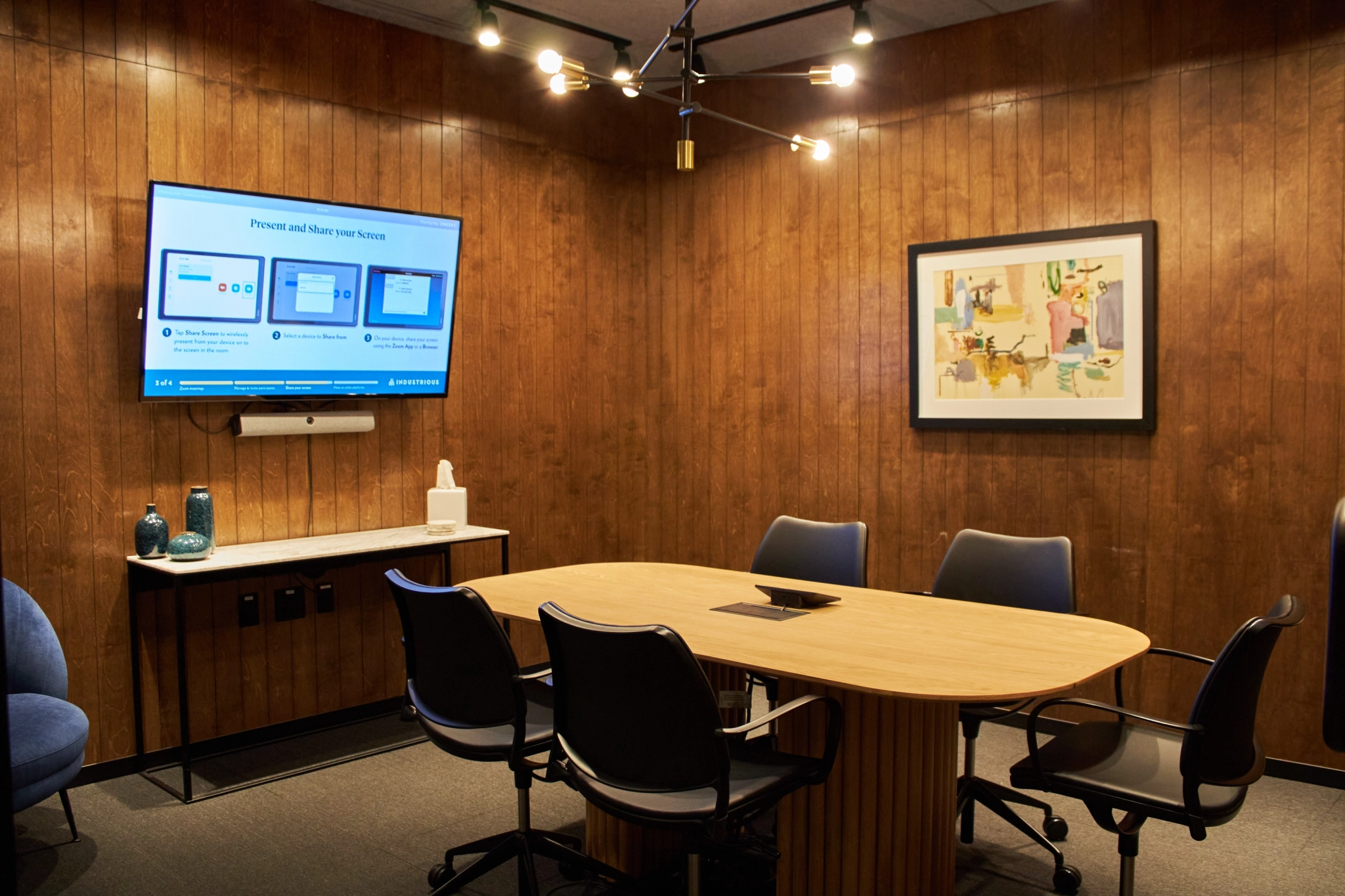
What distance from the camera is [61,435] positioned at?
3730mm

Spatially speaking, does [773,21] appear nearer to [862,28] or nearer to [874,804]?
[862,28]

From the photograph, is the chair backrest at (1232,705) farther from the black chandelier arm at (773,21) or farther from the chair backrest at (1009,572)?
the black chandelier arm at (773,21)

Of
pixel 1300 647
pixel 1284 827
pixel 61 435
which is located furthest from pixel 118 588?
pixel 1300 647

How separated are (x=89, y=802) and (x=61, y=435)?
51.9 inches

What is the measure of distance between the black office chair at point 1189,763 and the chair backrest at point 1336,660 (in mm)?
1154

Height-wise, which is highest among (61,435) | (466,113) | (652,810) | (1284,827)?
(466,113)

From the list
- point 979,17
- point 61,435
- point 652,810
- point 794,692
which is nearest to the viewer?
point 652,810

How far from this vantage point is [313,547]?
159 inches

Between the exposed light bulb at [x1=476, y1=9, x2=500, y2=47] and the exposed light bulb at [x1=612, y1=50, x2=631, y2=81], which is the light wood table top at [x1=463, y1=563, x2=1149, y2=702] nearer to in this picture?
the exposed light bulb at [x1=476, y1=9, x2=500, y2=47]

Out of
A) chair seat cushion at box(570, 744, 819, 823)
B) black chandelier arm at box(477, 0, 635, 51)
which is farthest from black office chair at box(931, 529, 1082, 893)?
black chandelier arm at box(477, 0, 635, 51)

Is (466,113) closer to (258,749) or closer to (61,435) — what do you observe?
(61,435)

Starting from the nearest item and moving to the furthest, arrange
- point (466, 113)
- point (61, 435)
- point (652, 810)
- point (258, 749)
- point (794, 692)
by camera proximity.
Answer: point (652, 810) → point (794, 692) → point (61, 435) → point (258, 749) → point (466, 113)

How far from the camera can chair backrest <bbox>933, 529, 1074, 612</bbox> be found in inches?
134

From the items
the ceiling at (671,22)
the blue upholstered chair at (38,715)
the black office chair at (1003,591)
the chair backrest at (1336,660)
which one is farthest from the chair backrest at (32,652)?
the chair backrest at (1336,660)
